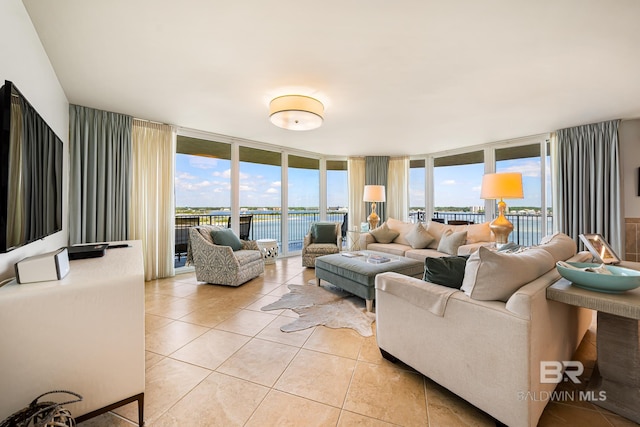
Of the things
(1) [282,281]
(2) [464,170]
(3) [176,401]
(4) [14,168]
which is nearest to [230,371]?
(3) [176,401]

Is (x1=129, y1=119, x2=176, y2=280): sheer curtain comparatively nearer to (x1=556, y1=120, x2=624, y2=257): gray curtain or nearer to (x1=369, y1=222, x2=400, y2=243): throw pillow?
(x1=369, y1=222, x2=400, y2=243): throw pillow

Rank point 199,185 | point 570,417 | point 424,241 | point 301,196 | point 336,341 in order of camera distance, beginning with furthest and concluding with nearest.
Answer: point 301,196
point 199,185
point 424,241
point 336,341
point 570,417

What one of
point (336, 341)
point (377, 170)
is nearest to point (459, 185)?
point (377, 170)

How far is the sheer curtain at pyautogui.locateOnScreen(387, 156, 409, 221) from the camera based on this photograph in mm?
6211

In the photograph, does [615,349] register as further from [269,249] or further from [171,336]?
[269,249]

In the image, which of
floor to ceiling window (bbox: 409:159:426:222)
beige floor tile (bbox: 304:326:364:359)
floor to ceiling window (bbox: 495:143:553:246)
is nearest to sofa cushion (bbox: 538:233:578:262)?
beige floor tile (bbox: 304:326:364:359)

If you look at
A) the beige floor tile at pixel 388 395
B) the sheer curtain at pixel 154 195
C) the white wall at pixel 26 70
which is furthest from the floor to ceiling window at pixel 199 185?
the beige floor tile at pixel 388 395

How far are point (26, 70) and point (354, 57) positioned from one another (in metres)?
2.20

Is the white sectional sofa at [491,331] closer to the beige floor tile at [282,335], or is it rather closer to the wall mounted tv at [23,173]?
the beige floor tile at [282,335]

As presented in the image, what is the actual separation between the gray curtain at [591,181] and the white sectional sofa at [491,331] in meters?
3.02

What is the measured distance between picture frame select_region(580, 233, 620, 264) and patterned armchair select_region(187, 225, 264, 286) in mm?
3495

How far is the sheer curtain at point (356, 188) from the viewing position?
6312mm

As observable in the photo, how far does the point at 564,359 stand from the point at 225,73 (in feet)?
11.0

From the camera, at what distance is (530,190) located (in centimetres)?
466
